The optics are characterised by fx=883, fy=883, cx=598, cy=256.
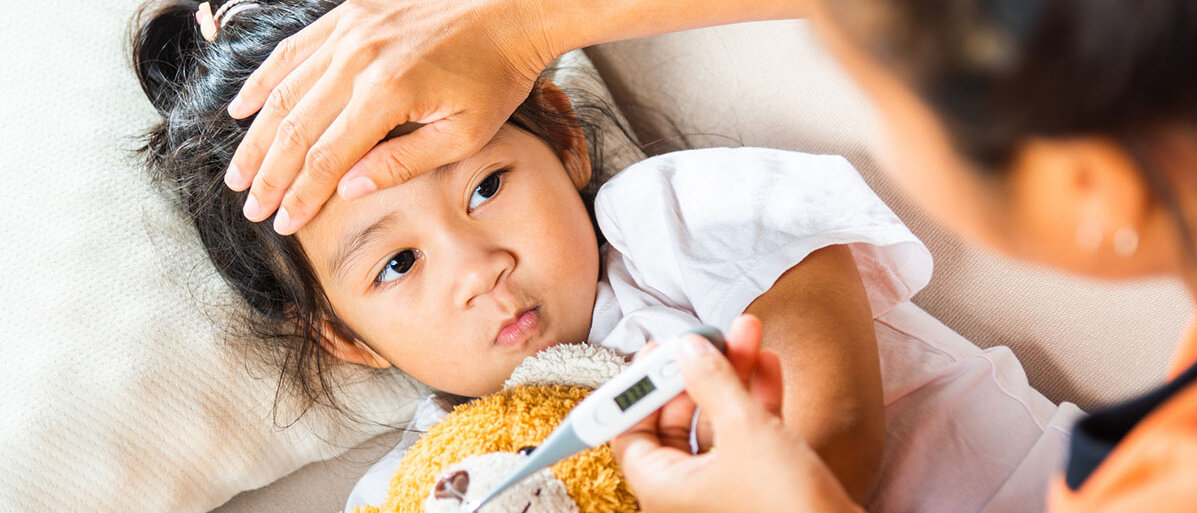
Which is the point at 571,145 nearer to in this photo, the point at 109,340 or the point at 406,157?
the point at 406,157

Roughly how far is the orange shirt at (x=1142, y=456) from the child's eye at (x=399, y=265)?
29.5 inches

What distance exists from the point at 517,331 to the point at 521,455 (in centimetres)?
21

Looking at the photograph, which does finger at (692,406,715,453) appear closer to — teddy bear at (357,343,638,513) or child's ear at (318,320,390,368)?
teddy bear at (357,343,638,513)

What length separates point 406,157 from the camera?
3.31ft

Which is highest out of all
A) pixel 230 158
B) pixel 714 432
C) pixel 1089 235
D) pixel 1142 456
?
pixel 1089 235

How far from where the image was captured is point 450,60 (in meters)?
1.05

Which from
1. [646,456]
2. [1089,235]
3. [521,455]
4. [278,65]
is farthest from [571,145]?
[1089,235]

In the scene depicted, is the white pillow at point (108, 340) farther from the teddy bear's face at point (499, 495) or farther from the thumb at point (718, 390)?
the thumb at point (718, 390)

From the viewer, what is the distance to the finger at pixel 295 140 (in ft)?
3.34

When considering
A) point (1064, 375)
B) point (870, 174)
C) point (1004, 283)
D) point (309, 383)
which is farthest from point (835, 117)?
point (309, 383)

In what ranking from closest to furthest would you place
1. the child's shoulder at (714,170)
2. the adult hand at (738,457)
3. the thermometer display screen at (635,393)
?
the adult hand at (738,457)
the thermometer display screen at (635,393)
the child's shoulder at (714,170)

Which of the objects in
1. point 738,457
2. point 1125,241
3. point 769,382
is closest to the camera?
point 1125,241

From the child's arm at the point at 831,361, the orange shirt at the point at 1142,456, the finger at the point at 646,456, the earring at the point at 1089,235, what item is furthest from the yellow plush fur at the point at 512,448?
the earring at the point at 1089,235

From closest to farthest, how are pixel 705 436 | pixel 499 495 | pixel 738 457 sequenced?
pixel 738 457
pixel 499 495
pixel 705 436
